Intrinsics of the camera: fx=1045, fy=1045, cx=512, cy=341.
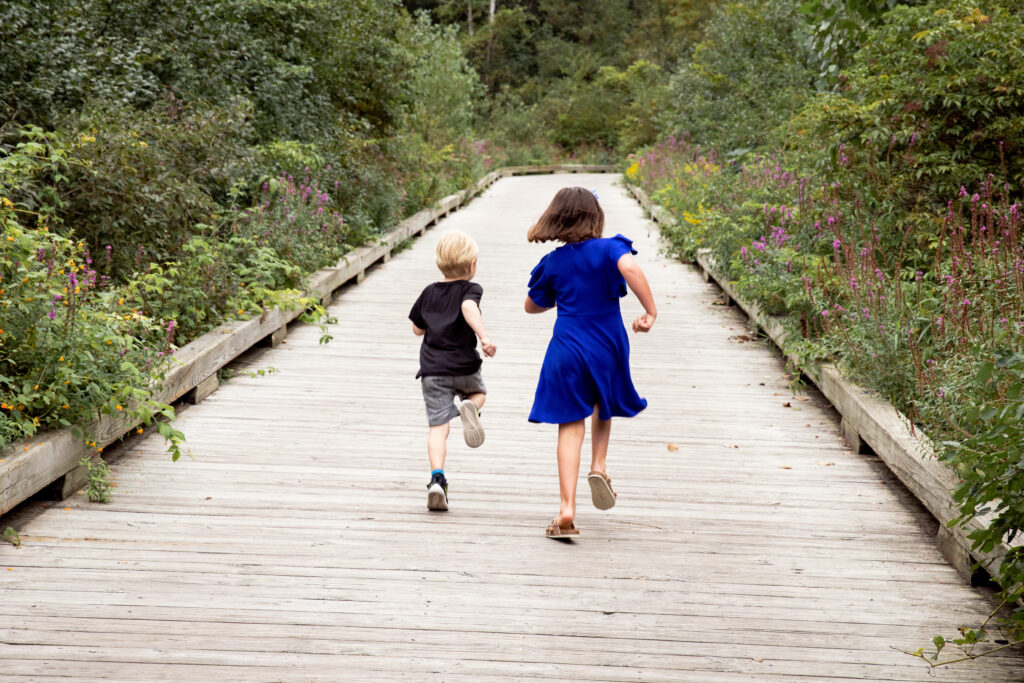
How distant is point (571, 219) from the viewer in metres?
4.65

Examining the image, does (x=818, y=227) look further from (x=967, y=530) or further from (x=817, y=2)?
(x=967, y=530)

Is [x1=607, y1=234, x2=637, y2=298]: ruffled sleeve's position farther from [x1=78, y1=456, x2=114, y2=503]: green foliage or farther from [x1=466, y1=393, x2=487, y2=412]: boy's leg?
[x1=78, y1=456, x2=114, y2=503]: green foliage

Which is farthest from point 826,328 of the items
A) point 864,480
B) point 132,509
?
point 132,509

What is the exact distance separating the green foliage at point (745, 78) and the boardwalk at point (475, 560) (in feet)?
40.8

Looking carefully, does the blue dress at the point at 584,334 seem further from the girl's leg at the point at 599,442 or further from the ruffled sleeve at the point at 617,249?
the girl's leg at the point at 599,442

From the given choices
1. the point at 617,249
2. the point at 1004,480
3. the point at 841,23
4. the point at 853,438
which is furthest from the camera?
the point at 841,23

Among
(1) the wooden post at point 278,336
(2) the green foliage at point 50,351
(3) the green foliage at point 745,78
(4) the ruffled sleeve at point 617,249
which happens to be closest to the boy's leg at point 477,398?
(4) the ruffled sleeve at point 617,249

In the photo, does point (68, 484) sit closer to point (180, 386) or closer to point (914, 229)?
point (180, 386)

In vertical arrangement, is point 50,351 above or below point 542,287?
below

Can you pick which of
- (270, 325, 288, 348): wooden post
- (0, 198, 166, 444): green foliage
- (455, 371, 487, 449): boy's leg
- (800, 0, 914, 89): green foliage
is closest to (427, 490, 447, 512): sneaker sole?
(455, 371, 487, 449): boy's leg

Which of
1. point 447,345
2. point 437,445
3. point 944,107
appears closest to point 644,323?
point 447,345

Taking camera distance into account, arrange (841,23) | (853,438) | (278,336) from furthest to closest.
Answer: (841,23)
(278,336)
(853,438)

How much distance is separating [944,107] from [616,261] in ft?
16.9

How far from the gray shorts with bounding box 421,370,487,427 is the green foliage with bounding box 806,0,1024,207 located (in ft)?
15.6
